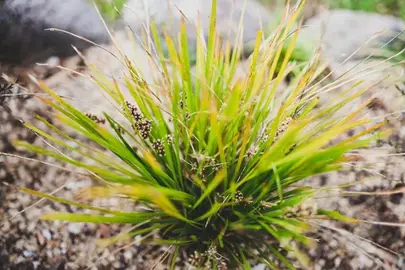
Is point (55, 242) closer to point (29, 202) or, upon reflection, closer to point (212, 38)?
point (29, 202)

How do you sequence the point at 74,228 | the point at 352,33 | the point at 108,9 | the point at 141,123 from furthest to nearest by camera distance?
the point at 108,9 < the point at 352,33 < the point at 74,228 < the point at 141,123

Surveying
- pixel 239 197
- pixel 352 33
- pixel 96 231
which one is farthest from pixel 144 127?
pixel 352 33

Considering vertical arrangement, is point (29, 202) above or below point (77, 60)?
below

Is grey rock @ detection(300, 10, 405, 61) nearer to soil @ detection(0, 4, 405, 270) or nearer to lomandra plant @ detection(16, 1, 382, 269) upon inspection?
soil @ detection(0, 4, 405, 270)

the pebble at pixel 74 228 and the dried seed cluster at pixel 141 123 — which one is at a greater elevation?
the dried seed cluster at pixel 141 123

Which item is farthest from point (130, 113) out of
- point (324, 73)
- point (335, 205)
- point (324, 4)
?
point (324, 4)

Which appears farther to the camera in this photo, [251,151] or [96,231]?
[96,231]

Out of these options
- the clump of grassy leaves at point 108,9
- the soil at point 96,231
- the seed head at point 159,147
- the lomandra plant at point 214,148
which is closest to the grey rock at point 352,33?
the soil at point 96,231

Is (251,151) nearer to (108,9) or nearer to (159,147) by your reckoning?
(159,147)

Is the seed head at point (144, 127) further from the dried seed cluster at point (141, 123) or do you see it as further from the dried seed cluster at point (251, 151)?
the dried seed cluster at point (251, 151)

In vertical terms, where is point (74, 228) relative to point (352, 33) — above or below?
above

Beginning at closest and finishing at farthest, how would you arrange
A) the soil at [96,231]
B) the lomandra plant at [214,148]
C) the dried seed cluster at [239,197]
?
the lomandra plant at [214,148] < the dried seed cluster at [239,197] < the soil at [96,231]
